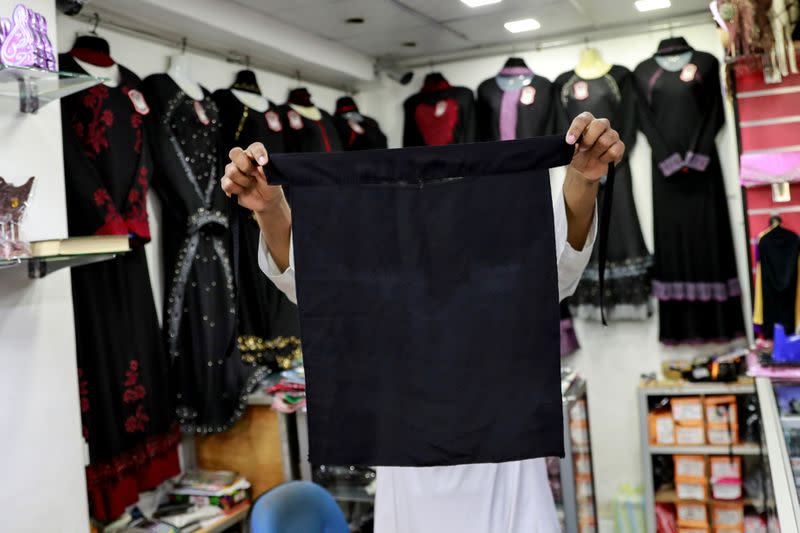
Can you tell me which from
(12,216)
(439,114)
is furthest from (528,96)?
(12,216)

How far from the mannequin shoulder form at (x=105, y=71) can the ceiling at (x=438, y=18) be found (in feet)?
2.07

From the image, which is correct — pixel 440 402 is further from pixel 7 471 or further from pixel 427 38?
pixel 427 38

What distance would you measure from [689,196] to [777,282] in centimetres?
82

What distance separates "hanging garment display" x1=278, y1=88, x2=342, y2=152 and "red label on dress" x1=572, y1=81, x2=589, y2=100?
1.40 m

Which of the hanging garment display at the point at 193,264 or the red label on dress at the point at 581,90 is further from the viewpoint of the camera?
the red label on dress at the point at 581,90

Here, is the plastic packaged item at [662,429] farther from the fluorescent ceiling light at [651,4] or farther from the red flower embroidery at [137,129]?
the red flower embroidery at [137,129]

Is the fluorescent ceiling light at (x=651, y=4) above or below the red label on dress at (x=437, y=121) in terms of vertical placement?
above

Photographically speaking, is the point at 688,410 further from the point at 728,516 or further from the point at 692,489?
the point at 728,516

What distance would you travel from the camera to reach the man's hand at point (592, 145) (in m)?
1.43

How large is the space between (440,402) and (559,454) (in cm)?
24

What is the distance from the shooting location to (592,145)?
146 centimetres

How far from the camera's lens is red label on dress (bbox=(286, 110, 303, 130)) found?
418 centimetres


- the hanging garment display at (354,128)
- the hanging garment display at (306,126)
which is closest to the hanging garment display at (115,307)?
the hanging garment display at (306,126)

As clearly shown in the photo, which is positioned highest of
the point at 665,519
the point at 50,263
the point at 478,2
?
the point at 478,2
